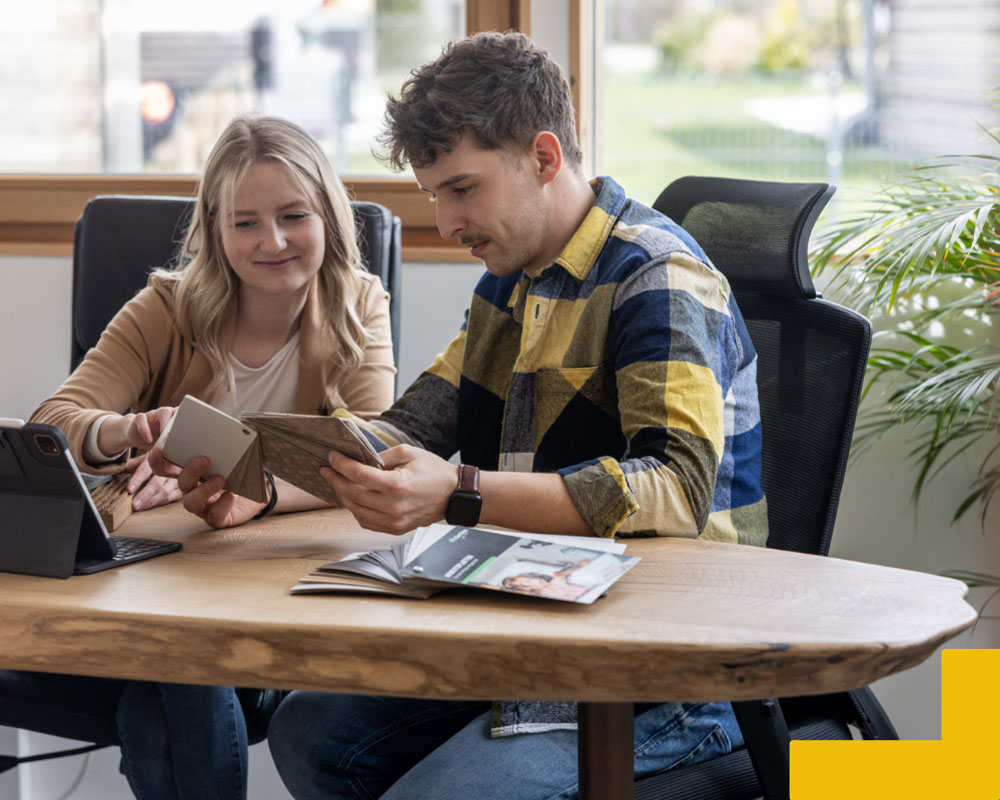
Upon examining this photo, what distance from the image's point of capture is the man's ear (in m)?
1.41

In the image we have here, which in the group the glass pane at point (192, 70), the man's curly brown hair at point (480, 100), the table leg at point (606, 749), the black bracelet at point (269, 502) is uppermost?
the glass pane at point (192, 70)

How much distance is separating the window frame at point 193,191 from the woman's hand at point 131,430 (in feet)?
2.90

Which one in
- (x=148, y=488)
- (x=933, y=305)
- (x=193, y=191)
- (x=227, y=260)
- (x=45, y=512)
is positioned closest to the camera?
(x=45, y=512)

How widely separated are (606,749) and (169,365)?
114cm

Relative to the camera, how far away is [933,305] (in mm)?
2211

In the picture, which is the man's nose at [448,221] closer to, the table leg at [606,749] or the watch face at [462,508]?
the watch face at [462,508]

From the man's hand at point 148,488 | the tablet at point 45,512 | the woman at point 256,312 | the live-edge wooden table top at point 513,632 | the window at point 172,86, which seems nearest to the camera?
the live-edge wooden table top at point 513,632

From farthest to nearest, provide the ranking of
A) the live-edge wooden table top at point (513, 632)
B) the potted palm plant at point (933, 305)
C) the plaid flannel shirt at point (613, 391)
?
the potted palm plant at point (933, 305), the plaid flannel shirt at point (613, 391), the live-edge wooden table top at point (513, 632)

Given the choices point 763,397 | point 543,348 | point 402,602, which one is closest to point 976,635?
point 763,397

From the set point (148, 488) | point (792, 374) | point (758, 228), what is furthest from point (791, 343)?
point (148, 488)

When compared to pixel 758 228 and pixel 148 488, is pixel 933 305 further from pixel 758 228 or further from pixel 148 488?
pixel 148 488

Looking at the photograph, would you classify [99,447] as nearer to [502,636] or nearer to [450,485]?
[450,485]

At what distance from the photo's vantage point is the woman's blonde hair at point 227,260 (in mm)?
1819

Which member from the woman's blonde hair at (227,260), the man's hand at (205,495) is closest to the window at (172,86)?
the woman's blonde hair at (227,260)
